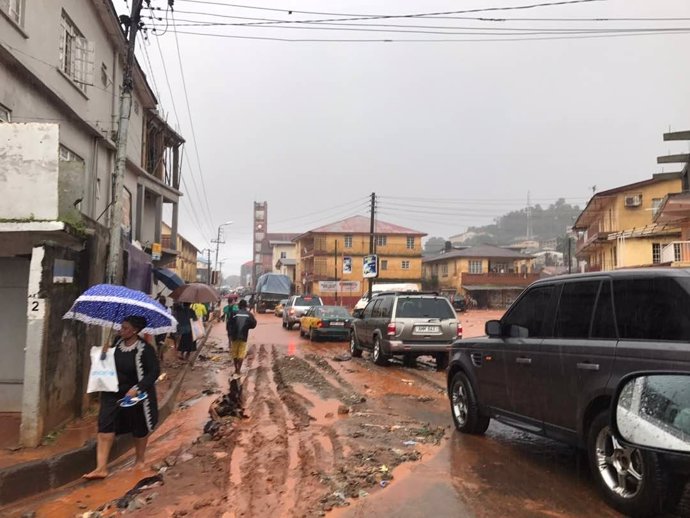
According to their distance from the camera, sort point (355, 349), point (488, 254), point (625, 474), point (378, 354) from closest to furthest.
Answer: point (625, 474) < point (378, 354) < point (355, 349) < point (488, 254)

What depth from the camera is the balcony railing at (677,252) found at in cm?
2908

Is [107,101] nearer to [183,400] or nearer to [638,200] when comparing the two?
[183,400]

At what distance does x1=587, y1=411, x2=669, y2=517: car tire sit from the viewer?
3.80 m

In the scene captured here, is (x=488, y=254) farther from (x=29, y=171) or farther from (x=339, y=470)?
(x=339, y=470)

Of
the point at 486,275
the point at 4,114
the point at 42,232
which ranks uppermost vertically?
the point at 4,114

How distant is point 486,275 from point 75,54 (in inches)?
2171

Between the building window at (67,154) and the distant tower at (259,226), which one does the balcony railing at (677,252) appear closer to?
the building window at (67,154)

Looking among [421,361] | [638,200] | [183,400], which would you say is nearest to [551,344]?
[183,400]

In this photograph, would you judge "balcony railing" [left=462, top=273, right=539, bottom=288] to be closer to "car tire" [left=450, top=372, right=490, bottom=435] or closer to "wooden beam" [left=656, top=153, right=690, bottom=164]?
"wooden beam" [left=656, top=153, right=690, bottom=164]

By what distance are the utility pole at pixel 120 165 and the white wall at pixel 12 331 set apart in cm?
124

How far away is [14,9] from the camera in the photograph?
11062mm

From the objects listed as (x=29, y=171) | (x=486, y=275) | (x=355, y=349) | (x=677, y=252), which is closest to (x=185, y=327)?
(x=355, y=349)

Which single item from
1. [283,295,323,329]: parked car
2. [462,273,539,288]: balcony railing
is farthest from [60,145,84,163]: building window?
[462,273,539,288]: balcony railing

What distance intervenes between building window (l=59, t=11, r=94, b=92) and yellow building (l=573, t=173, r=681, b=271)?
38.4 metres
